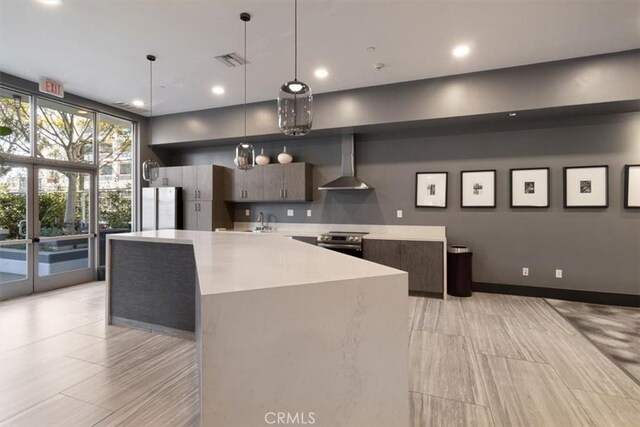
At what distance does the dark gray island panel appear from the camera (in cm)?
299

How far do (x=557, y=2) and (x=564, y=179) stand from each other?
238 centimetres

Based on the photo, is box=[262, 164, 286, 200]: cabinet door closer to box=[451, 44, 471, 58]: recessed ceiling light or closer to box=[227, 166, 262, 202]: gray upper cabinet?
box=[227, 166, 262, 202]: gray upper cabinet

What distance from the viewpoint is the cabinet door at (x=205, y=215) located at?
18.4 feet

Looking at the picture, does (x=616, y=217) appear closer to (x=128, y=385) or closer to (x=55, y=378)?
(x=128, y=385)

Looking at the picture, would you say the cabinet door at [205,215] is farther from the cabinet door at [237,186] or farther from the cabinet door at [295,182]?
the cabinet door at [295,182]

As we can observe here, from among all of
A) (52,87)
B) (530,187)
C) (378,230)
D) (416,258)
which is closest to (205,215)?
(52,87)

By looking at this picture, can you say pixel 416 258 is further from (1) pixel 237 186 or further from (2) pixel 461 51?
(1) pixel 237 186

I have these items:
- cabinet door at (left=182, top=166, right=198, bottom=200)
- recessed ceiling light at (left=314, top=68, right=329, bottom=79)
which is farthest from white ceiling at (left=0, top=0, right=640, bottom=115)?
cabinet door at (left=182, top=166, right=198, bottom=200)

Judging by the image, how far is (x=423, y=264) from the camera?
4355mm

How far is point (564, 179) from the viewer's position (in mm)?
4199

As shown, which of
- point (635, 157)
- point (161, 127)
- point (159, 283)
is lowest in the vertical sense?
point (159, 283)

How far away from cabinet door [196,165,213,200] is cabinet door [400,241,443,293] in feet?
11.7

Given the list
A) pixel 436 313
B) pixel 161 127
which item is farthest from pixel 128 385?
pixel 161 127

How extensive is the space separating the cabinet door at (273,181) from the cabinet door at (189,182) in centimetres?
135
